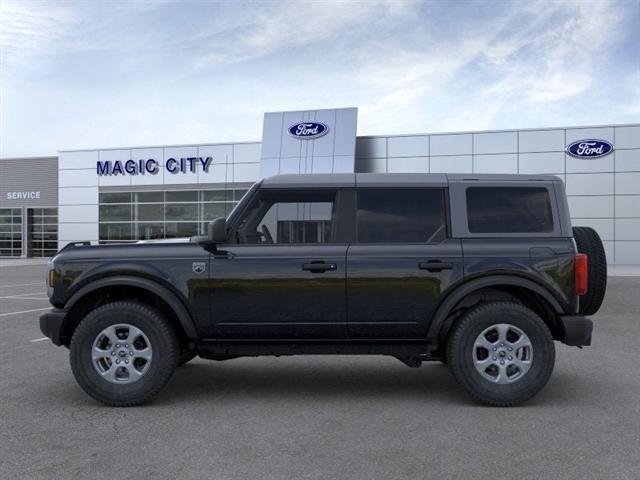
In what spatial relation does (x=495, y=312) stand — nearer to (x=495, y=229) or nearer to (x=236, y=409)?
(x=495, y=229)

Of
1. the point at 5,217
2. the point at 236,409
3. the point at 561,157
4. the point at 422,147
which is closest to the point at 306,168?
the point at 422,147

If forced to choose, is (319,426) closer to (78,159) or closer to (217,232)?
(217,232)

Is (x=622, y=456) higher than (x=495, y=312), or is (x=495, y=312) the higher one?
(x=495, y=312)

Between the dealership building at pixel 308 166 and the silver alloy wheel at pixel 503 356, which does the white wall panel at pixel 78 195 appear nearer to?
the dealership building at pixel 308 166

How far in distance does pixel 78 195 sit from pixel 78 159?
2.04 meters

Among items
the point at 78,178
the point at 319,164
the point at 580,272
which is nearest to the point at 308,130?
the point at 319,164

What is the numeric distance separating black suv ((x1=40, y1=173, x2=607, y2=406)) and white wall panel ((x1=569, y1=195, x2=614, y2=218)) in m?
25.4

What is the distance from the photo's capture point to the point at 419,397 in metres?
5.54

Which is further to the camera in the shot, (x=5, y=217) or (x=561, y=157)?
(x=5, y=217)

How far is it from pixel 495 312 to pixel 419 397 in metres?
1.02

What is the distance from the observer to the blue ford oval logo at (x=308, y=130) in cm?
3080

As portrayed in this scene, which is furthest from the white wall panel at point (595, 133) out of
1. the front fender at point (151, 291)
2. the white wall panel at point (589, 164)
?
the front fender at point (151, 291)

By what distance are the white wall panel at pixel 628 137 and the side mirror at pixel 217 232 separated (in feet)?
90.5

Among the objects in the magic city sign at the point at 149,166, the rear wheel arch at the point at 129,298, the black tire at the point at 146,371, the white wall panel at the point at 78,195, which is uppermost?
the magic city sign at the point at 149,166
